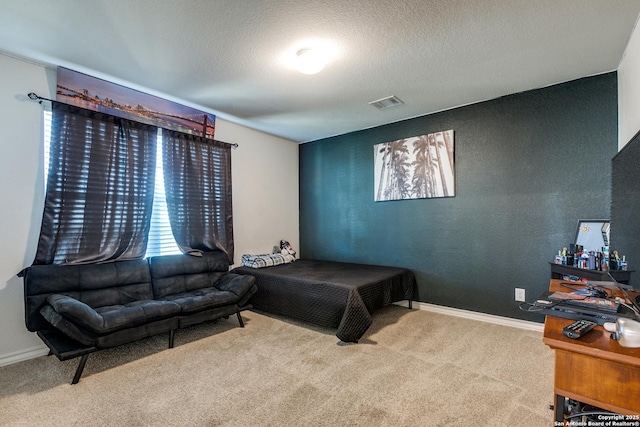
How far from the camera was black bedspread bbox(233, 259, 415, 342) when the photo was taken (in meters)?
2.77

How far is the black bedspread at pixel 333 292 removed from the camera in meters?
2.77

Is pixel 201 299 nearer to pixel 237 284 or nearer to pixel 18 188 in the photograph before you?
pixel 237 284

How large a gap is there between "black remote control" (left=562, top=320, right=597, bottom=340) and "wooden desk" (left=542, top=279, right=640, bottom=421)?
0.02 metres

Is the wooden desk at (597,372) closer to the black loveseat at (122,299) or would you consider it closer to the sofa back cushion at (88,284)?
the black loveseat at (122,299)

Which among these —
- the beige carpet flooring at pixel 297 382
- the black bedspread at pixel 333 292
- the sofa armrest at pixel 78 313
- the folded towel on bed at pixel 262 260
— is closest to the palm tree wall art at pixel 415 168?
the black bedspread at pixel 333 292

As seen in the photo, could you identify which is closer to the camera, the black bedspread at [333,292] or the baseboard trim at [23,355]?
the baseboard trim at [23,355]

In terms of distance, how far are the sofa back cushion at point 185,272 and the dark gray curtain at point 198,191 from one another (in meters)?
0.17

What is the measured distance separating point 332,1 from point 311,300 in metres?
2.52

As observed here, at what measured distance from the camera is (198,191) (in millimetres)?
A: 3572

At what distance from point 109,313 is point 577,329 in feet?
9.34

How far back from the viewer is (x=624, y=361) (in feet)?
3.20

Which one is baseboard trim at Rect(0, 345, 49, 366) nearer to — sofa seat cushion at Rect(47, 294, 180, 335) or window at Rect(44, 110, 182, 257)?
sofa seat cushion at Rect(47, 294, 180, 335)

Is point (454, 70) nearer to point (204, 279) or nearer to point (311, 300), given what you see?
point (311, 300)


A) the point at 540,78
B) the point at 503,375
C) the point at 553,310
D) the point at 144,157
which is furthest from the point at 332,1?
the point at 503,375
